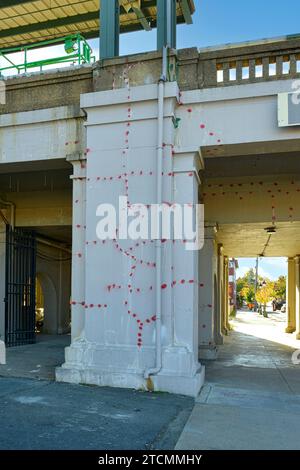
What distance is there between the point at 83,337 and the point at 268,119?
14.3ft

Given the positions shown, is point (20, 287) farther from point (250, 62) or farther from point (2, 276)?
point (250, 62)

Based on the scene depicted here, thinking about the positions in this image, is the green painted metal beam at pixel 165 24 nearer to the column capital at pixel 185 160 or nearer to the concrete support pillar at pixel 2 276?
the column capital at pixel 185 160

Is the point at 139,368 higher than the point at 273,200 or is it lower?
lower

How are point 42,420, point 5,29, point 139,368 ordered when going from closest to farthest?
point 42,420
point 139,368
point 5,29

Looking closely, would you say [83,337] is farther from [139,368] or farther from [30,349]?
[30,349]

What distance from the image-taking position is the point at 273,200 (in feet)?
33.9

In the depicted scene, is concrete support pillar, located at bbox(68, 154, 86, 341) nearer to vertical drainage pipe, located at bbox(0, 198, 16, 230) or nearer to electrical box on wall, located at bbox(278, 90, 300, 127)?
electrical box on wall, located at bbox(278, 90, 300, 127)

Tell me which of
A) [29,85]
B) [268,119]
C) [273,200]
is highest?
[29,85]

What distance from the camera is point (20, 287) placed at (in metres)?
12.1

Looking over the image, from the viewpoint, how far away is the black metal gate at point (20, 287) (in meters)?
11.5

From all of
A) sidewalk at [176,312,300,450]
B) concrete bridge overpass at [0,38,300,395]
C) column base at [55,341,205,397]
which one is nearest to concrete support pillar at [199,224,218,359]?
sidewalk at [176,312,300,450]

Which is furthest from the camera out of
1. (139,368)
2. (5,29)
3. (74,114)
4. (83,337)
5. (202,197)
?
(5,29)

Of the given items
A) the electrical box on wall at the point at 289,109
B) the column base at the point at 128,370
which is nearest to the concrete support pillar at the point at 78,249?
the column base at the point at 128,370

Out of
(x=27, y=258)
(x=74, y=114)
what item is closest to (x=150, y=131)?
(x=74, y=114)
